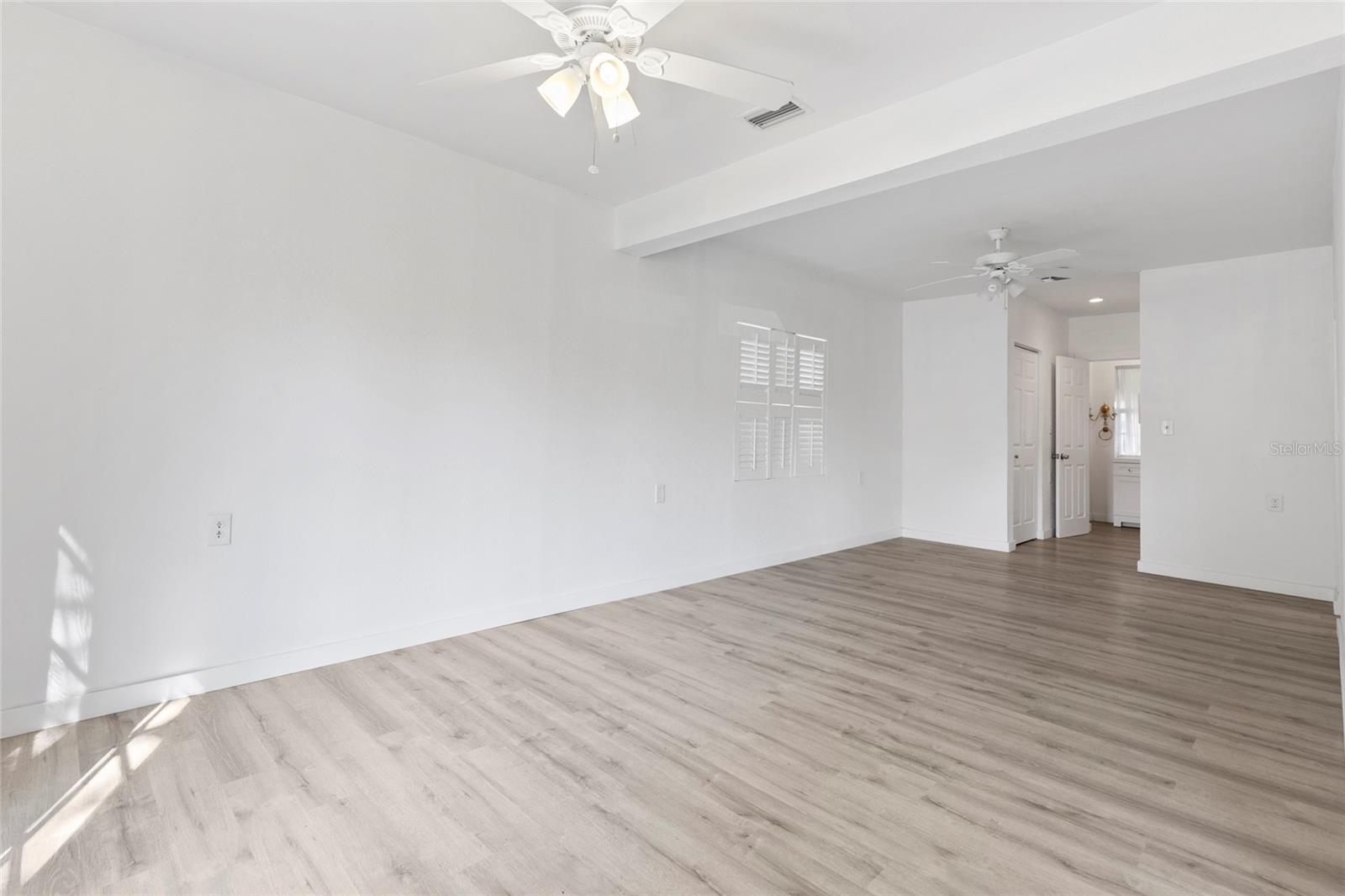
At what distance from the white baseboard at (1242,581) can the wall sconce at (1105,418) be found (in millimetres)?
4042

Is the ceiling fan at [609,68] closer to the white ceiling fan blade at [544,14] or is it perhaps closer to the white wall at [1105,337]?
the white ceiling fan blade at [544,14]

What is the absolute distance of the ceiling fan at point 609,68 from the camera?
2014 mm

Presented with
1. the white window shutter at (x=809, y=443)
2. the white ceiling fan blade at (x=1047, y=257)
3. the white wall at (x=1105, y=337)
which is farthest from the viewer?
the white wall at (x=1105, y=337)

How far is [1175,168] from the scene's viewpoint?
3498 mm

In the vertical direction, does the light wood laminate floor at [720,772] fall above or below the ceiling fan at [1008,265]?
below

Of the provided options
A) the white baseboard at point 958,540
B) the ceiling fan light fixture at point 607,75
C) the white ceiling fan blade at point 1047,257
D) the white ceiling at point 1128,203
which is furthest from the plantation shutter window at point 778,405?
the ceiling fan light fixture at point 607,75

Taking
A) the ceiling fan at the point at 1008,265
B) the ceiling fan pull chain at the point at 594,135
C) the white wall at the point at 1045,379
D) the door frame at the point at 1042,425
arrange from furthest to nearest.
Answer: the door frame at the point at 1042,425, the white wall at the point at 1045,379, the ceiling fan at the point at 1008,265, the ceiling fan pull chain at the point at 594,135

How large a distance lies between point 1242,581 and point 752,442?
4046mm

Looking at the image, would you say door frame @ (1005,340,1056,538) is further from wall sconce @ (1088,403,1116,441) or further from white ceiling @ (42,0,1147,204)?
white ceiling @ (42,0,1147,204)

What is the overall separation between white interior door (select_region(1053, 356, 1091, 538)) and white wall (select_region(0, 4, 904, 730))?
17.8ft

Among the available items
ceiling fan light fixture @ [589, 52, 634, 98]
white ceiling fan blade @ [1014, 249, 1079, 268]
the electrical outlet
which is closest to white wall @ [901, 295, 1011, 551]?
white ceiling fan blade @ [1014, 249, 1079, 268]

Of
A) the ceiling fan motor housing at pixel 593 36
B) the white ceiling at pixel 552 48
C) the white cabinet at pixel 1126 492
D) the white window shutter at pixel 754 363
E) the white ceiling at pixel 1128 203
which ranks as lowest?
the white cabinet at pixel 1126 492

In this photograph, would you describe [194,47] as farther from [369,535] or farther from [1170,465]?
[1170,465]

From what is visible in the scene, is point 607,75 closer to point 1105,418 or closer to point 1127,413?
point 1127,413
